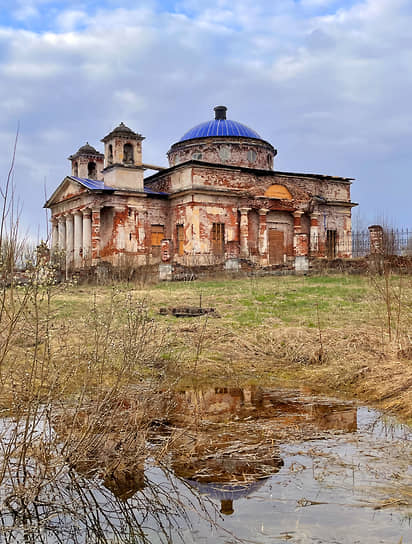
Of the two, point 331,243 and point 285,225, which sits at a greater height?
point 285,225

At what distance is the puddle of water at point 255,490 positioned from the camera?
13.0 feet

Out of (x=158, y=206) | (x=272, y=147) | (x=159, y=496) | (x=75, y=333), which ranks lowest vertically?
(x=159, y=496)

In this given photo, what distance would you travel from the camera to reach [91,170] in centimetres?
3434

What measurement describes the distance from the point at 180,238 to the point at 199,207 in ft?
6.42

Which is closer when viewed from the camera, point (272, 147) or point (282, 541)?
point (282, 541)

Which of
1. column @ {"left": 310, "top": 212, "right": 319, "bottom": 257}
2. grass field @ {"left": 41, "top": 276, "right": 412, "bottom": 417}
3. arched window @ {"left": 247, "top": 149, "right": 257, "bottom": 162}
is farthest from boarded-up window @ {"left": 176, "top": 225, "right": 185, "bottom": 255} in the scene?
grass field @ {"left": 41, "top": 276, "right": 412, "bottom": 417}

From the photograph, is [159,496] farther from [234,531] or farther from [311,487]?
[311,487]

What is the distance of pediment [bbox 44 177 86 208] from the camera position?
100 feet

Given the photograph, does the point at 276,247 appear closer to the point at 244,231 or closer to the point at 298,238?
the point at 298,238

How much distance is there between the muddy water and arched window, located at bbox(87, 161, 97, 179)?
28.3 m

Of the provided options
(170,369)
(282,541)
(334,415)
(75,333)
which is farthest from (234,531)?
(75,333)

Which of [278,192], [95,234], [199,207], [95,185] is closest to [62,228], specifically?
[95,185]

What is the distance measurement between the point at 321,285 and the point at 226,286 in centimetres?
294

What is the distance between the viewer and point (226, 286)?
18578 millimetres
